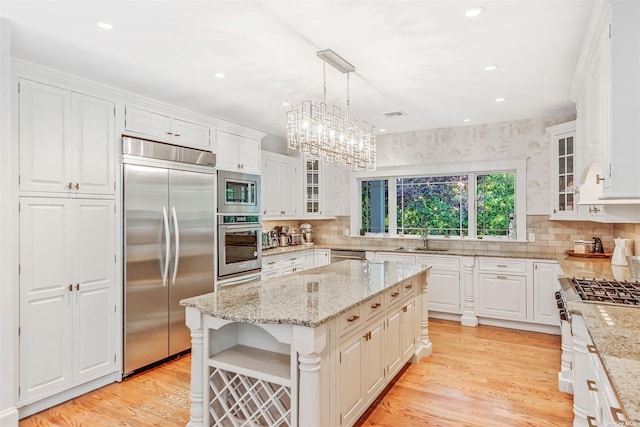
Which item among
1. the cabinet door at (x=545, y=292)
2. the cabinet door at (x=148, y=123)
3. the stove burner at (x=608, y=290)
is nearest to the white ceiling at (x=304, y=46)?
the cabinet door at (x=148, y=123)

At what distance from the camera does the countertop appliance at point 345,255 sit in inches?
221

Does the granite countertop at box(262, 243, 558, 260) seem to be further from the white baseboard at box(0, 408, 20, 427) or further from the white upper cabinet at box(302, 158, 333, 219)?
the white baseboard at box(0, 408, 20, 427)

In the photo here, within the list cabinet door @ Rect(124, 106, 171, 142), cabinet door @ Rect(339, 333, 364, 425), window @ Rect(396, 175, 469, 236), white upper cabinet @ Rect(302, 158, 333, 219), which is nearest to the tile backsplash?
window @ Rect(396, 175, 469, 236)

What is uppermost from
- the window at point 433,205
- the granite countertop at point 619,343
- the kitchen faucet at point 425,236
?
the window at point 433,205

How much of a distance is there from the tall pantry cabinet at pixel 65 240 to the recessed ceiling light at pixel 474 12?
2908 mm

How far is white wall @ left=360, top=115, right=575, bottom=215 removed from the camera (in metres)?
4.83

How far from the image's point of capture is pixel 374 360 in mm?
A: 2674

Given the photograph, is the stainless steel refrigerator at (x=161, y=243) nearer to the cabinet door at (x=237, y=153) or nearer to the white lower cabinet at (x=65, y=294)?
the white lower cabinet at (x=65, y=294)

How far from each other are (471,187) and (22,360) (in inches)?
205

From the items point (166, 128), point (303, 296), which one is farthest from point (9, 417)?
point (166, 128)

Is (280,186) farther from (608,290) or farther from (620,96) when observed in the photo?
(620,96)

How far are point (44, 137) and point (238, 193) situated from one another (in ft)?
6.78

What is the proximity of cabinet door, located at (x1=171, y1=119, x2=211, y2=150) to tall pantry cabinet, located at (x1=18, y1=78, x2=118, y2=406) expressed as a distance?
661mm

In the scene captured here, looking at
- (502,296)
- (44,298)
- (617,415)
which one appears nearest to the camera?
(617,415)
